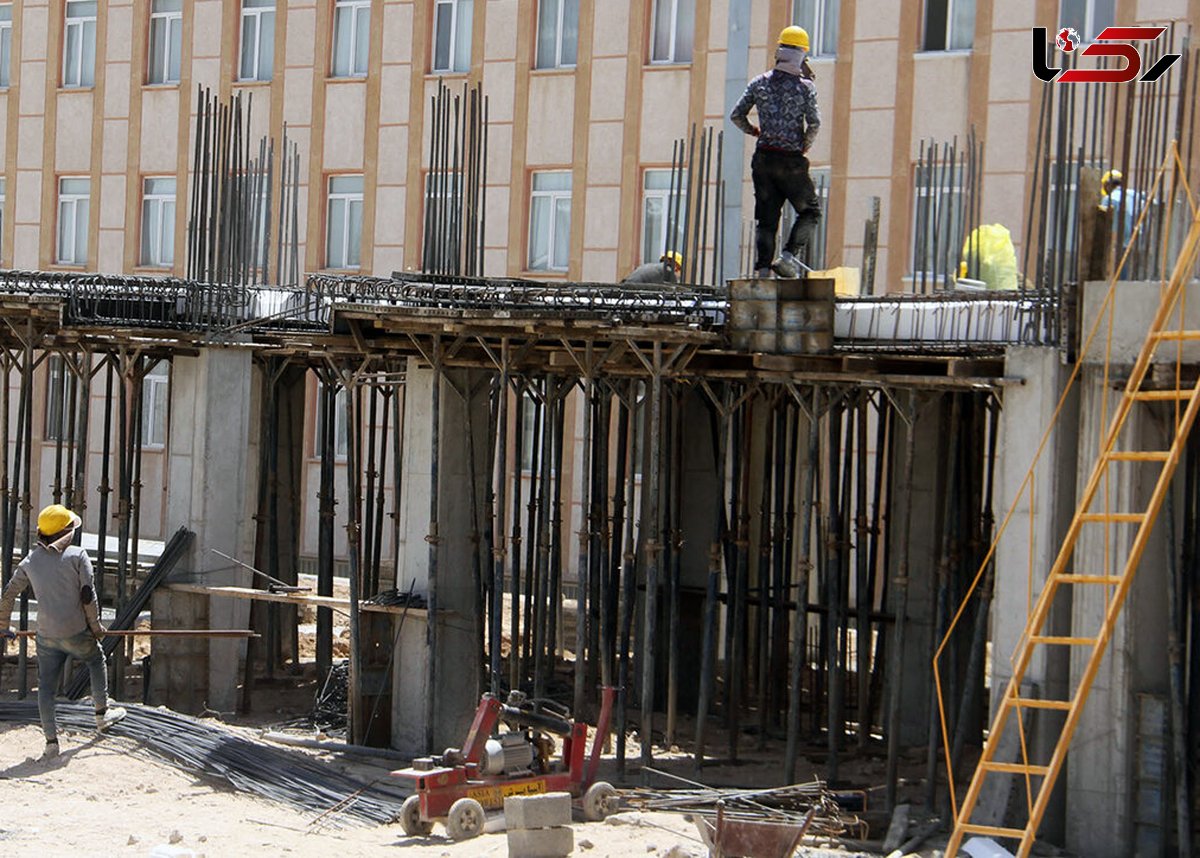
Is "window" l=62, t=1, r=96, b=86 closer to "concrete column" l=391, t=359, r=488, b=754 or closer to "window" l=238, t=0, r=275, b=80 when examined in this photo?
"window" l=238, t=0, r=275, b=80

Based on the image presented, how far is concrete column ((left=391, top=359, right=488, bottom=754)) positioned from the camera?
15484mm

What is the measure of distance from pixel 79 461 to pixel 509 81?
11.1 meters

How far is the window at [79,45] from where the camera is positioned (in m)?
30.6

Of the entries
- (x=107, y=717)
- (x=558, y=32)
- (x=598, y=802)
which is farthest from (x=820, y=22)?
(x=598, y=802)

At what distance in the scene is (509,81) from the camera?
88.9ft

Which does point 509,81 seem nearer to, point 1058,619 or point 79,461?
point 79,461

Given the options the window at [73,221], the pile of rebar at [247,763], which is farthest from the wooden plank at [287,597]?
the window at [73,221]

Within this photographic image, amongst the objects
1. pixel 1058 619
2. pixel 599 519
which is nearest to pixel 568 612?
pixel 599 519

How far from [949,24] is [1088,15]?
175 cm

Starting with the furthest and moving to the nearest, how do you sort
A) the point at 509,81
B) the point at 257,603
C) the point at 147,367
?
the point at 509,81 → the point at 257,603 → the point at 147,367

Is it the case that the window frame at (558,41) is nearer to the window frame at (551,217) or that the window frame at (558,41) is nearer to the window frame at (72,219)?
the window frame at (551,217)

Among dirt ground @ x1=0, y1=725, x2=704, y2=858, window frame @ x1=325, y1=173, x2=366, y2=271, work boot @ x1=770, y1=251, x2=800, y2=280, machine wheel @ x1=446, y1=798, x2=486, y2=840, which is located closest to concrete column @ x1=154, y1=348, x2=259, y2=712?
dirt ground @ x1=0, y1=725, x2=704, y2=858

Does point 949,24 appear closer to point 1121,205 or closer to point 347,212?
point 347,212

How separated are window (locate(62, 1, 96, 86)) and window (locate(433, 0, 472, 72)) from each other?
617 cm
